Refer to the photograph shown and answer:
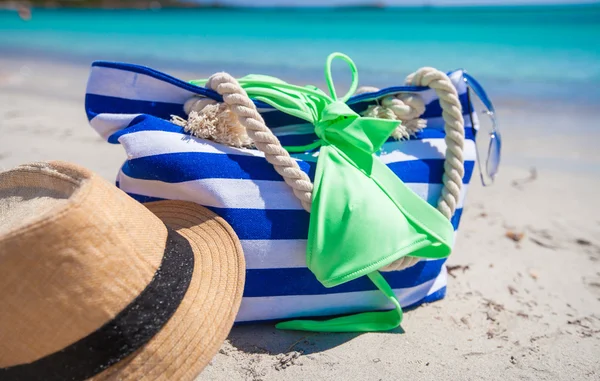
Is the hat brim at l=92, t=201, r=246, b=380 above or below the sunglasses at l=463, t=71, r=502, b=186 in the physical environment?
below

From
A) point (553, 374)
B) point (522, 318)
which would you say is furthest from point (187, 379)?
point (522, 318)

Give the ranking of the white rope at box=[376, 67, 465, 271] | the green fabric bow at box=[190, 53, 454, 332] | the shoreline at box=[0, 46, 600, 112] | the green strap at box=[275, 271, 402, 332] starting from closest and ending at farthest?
the green fabric bow at box=[190, 53, 454, 332], the green strap at box=[275, 271, 402, 332], the white rope at box=[376, 67, 465, 271], the shoreline at box=[0, 46, 600, 112]

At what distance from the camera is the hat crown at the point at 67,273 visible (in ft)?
3.42

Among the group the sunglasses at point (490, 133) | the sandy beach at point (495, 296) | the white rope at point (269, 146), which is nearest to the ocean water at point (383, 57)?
the sandy beach at point (495, 296)

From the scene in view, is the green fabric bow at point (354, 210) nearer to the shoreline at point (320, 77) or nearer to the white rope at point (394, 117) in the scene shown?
the white rope at point (394, 117)

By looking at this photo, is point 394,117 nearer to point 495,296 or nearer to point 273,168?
point 273,168

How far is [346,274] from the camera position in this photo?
4.99ft

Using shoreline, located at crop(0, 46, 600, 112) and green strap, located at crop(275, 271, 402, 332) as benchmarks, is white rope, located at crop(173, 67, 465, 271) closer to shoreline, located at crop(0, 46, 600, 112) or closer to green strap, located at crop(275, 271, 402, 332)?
green strap, located at crop(275, 271, 402, 332)

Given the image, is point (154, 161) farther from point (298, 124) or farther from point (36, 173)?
point (298, 124)

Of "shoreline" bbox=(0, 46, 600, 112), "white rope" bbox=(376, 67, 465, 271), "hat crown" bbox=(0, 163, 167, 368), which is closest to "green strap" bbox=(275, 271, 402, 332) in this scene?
"white rope" bbox=(376, 67, 465, 271)

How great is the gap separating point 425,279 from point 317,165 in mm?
626

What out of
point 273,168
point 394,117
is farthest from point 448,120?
point 273,168

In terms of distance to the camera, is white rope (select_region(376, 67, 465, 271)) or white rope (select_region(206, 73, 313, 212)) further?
white rope (select_region(376, 67, 465, 271))

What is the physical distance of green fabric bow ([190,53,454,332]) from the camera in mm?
1527
